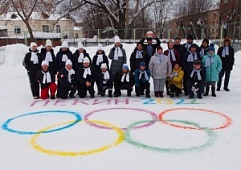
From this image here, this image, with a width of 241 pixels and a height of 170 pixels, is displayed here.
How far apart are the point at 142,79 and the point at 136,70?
11.3 inches

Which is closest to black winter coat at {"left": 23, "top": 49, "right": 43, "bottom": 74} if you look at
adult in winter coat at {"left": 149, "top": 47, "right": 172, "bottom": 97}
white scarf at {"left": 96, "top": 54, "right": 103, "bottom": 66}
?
white scarf at {"left": 96, "top": 54, "right": 103, "bottom": 66}

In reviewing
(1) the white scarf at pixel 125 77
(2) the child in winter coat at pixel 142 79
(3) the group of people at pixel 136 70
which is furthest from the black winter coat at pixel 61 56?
(2) the child in winter coat at pixel 142 79

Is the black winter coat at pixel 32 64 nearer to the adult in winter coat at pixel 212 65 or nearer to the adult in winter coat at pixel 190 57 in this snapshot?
the adult in winter coat at pixel 190 57

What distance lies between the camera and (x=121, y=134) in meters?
4.60

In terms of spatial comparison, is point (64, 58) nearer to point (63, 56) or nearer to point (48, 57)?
point (63, 56)

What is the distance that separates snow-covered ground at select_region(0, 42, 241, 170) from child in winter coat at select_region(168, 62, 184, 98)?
0.43 metres

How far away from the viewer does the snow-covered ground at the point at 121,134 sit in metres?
3.59

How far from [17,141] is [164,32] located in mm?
19308

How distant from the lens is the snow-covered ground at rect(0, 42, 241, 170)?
3.59 m

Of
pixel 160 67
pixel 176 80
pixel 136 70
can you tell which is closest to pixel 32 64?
pixel 136 70

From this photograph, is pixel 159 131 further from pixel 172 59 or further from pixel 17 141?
pixel 172 59

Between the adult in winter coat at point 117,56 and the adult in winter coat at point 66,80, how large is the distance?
1153mm

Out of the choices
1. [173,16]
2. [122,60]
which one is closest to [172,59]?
[122,60]

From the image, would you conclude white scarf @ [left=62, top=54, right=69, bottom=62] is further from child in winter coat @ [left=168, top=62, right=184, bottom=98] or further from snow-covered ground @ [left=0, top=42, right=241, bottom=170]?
child in winter coat @ [left=168, top=62, right=184, bottom=98]
